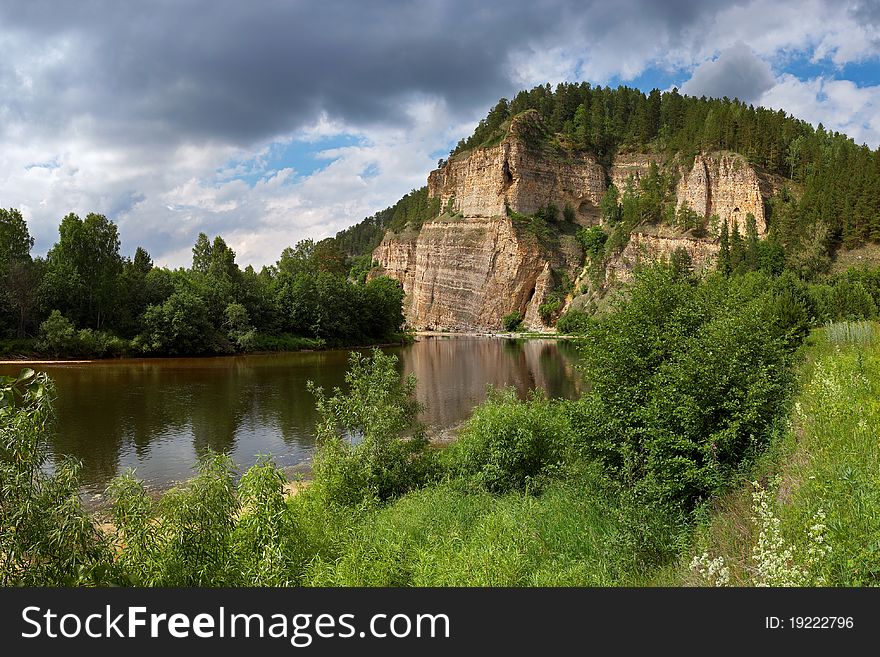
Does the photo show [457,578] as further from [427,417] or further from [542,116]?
[542,116]

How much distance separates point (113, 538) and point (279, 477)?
2639mm

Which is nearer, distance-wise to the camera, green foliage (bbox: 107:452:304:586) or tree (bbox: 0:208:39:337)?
green foliage (bbox: 107:452:304:586)

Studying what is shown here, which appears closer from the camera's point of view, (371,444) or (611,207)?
(371,444)

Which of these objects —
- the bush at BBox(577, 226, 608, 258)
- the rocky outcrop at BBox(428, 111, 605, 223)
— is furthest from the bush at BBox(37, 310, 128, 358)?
the bush at BBox(577, 226, 608, 258)

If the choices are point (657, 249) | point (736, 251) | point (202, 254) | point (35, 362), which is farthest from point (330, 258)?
point (736, 251)

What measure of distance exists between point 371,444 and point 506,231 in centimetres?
11249

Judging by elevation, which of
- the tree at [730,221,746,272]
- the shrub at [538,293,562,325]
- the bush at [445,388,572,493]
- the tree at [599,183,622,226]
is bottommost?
the bush at [445,388,572,493]

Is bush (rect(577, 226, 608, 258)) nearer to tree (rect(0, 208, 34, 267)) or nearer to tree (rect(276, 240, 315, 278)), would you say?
tree (rect(276, 240, 315, 278))

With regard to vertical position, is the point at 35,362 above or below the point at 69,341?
below

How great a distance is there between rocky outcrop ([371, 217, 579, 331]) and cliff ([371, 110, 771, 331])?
22cm

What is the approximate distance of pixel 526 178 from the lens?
125188 millimetres

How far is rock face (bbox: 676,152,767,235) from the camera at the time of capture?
87.6 meters

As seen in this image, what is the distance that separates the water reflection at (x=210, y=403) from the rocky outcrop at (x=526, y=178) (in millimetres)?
76602

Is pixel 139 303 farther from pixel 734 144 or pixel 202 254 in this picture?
pixel 734 144
